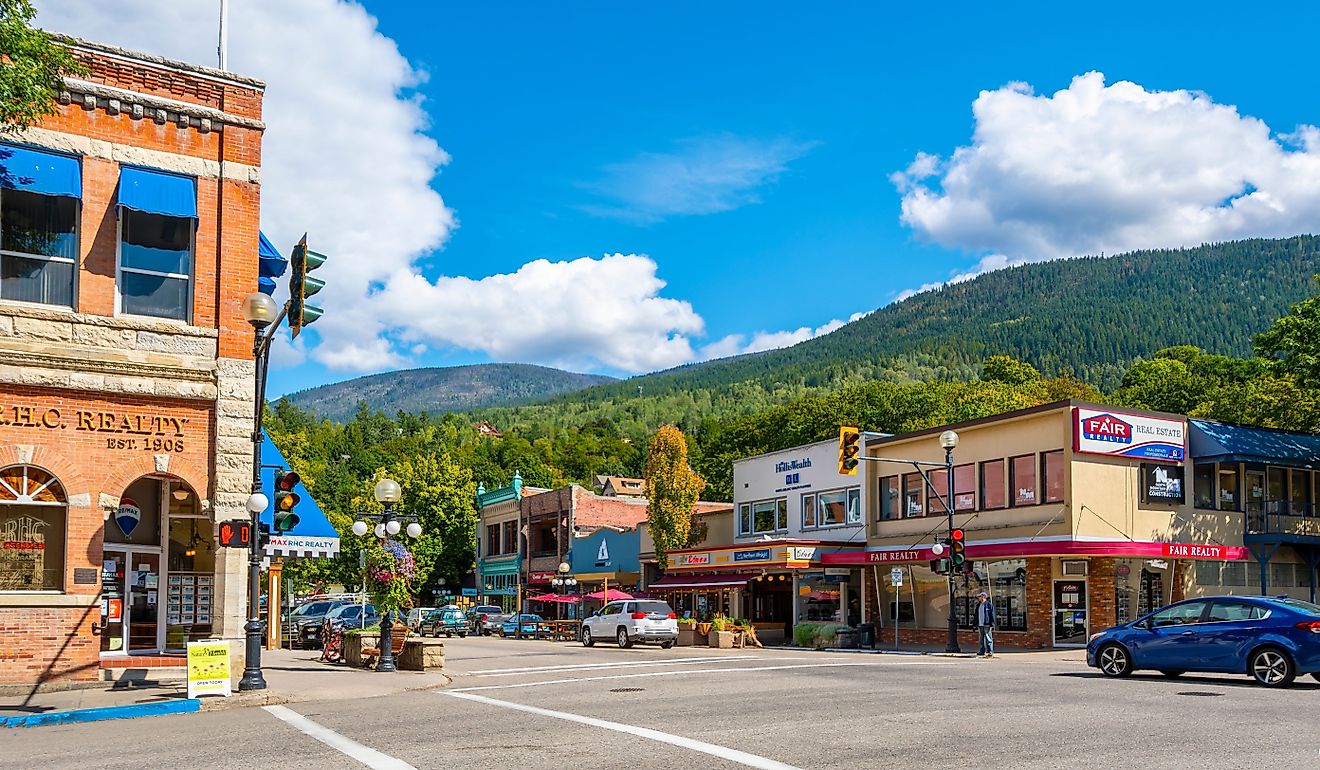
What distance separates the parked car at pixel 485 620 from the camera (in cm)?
5691

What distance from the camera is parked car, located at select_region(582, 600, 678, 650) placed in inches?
1550

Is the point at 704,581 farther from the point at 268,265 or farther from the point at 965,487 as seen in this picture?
the point at 268,265

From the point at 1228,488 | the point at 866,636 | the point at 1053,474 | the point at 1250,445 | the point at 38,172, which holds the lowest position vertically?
the point at 866,636

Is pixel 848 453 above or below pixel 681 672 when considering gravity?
above

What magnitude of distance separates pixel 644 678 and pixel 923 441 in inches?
858

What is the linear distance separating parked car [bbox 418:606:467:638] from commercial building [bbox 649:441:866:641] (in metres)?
9.61

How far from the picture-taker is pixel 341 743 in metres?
13.1

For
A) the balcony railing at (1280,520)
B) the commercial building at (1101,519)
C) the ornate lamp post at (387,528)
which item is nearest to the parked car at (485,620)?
the commercial building at (1101,519)

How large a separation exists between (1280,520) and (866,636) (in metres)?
13.7

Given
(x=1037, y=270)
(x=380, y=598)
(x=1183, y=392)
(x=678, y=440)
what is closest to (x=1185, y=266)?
(x=1037, y=270)

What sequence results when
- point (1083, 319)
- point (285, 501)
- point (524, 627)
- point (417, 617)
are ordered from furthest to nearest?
point (1083, 319) < point (417, 617) < point (524, 627) < point (285, 501)

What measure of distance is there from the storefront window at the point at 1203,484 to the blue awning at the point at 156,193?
30348 millimetres

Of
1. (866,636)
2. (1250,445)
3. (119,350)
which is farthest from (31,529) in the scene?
(1250,445)

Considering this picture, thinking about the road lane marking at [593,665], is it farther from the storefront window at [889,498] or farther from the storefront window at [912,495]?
the storefront window at [889,498]
